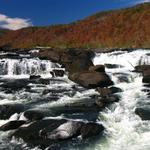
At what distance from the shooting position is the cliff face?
275 feet

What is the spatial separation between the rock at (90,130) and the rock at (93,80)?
11848 millimetres

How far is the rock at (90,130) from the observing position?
65.0 feet

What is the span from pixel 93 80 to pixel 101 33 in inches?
2354

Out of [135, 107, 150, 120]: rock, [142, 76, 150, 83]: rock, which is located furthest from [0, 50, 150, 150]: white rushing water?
[142, 76, 150, 83]: rock

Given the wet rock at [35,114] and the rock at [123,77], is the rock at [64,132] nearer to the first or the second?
the wet rock at [35,114]

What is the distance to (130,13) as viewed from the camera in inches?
3718

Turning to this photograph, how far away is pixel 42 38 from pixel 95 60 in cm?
6028

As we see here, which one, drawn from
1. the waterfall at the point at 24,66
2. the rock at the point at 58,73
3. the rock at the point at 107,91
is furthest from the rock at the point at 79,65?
the rock at the point at 107,91

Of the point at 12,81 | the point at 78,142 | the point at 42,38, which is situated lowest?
the point at 78,142

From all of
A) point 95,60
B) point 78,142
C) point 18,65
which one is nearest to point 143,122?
point 78,142

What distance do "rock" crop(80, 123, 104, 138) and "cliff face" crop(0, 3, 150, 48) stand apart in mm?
55794

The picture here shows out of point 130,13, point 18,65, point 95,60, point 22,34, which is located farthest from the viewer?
point 22,34

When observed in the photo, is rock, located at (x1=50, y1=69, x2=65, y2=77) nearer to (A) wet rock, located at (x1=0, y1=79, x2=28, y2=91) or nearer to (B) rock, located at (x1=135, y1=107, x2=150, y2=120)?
(A) wet rock, located at (x1=0, y1=79, x2=28, y2=91)

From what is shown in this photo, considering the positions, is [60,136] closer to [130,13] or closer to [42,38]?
[130,13]
